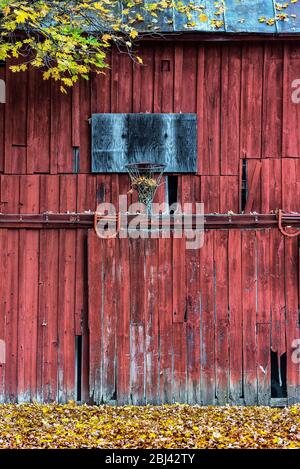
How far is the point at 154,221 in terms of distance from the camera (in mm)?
10805

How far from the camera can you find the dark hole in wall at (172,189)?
36.6 feet

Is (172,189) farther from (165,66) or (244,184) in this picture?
(165,66)

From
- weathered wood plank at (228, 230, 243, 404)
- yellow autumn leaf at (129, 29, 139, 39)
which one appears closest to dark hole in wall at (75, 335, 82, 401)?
weathered wood plank at (228, 230, 243, 404)

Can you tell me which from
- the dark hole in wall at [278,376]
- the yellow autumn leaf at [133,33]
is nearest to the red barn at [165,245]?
the dark hole in wall at [278,376]

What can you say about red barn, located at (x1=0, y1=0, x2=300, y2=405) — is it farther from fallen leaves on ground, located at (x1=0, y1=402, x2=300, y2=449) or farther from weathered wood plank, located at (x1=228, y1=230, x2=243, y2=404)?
fallen leaves on ground, located at (x1=0, y1=402, x2=300, y2=449)

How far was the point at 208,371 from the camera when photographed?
35.2 ft

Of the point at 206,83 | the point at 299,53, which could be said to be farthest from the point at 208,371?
the point at 299,53

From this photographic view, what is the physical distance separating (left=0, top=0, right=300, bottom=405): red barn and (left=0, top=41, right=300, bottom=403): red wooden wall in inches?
0.9

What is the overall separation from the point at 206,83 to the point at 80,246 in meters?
3.55

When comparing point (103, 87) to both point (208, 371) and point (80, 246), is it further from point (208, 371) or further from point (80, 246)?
point (208, 371)

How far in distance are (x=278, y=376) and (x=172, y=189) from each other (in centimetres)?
363

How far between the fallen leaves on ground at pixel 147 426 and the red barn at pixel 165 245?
0.42m

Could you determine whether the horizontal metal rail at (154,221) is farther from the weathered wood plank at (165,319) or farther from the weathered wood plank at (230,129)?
the weathered wood plank at (230,129)

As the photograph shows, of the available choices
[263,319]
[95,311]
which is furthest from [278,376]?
[95,311]
